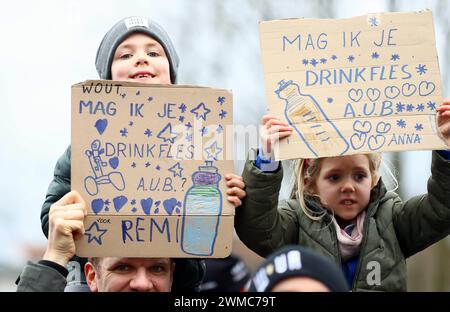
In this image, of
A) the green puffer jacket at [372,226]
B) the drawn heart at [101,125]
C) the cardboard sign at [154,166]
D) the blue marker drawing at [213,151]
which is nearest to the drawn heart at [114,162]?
the cardboard sign at [154,166]

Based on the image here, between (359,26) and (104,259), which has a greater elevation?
(359,26)

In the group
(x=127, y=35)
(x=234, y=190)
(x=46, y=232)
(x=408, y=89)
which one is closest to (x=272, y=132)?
(x=234, y=190)

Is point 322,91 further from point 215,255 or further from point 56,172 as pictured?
point 56,172

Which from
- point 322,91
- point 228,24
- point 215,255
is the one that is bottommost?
point 215,255

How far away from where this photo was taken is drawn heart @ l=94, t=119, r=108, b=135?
15.6ft

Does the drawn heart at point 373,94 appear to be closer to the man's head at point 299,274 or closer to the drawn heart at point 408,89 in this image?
the drawn heart at point 408,89

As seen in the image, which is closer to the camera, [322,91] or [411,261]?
[322,91]

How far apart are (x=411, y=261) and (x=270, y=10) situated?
4.20m

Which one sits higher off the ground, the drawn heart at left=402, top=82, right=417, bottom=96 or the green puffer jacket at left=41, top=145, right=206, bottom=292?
the drawn heart at left=402, top=82, right=417, bottom=96

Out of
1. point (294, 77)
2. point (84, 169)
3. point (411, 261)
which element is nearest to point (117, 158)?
point (84, 169)

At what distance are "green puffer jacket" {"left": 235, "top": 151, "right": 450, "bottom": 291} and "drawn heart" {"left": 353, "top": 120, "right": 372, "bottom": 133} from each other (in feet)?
1.02

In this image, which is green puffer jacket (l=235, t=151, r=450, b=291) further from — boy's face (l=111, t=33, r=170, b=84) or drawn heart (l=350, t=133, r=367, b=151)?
boy's face (l=111, t=33, r=170, b=84)

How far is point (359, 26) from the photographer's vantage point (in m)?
4.95

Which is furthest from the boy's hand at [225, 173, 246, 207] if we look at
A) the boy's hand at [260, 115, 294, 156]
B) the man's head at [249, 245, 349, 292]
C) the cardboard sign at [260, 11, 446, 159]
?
the man's head at [249, 245, 349, 292]
